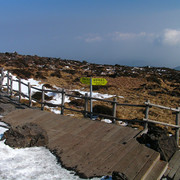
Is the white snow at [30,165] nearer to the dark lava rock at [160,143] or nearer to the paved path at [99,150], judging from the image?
the paved path at [99,150]

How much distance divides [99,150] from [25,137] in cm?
222

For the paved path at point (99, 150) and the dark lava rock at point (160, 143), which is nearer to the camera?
the paved path at point (99, 150)

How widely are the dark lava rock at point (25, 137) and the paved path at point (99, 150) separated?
357mm

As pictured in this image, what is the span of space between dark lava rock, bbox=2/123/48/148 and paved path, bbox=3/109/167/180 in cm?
36

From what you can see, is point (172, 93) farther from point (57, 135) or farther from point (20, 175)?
point (20, 175)

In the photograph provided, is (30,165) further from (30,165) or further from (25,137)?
(25,137)

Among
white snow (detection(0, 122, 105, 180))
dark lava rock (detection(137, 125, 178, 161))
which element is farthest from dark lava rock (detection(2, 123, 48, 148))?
dark lava rock (detection(137, 125, 178, 161))

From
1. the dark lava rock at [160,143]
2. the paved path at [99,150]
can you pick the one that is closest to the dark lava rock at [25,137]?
the paved path at [99,150]

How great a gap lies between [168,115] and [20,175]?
12.2 metres

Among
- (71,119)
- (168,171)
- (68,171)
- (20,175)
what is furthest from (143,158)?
(71,119)

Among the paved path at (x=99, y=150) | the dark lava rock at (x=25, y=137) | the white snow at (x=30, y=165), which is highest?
the dark lava rock at (x=25, y=137)

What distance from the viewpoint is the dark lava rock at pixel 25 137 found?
6.19 metres

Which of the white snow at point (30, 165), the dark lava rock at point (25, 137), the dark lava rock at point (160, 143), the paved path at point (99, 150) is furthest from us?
the dark lava rock at point (25, 137)

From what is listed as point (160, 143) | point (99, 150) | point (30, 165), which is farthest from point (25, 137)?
point (160, 143)
